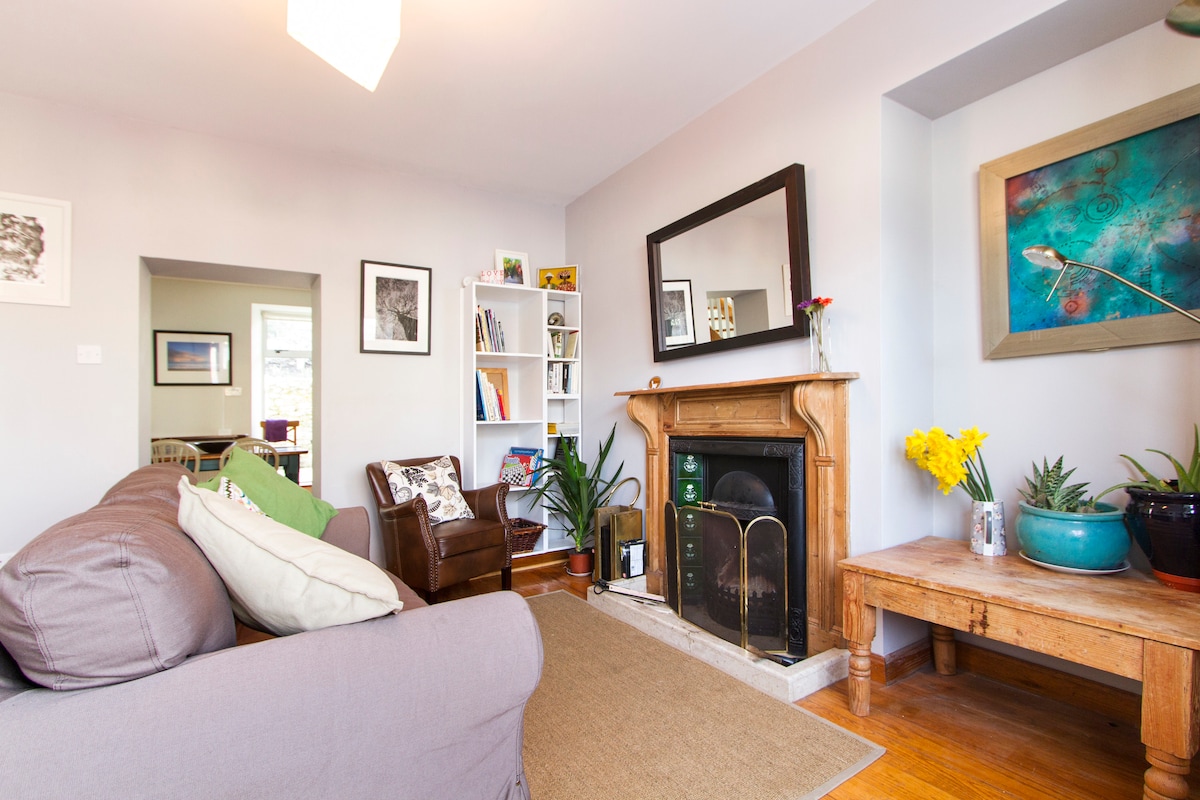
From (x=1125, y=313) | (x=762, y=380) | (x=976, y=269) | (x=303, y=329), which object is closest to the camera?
(x=1125, y=313)

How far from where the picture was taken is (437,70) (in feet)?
8.95

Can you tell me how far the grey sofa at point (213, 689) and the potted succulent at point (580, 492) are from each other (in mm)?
2555

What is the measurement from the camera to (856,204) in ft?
7.77

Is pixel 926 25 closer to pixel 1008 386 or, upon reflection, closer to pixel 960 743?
pixel 1008 386

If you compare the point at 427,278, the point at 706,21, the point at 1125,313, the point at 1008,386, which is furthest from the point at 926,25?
the point at 427,278

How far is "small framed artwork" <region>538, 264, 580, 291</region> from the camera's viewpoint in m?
4.32

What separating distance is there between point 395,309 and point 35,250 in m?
1.80

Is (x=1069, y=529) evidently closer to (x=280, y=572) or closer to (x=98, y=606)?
(x=280, y=572)

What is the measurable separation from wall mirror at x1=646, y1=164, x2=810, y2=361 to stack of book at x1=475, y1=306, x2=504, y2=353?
1.24 meters

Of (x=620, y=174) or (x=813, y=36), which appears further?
(x=620, y=174)

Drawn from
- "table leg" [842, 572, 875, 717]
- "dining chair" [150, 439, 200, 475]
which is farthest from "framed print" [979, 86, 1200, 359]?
"dining chair" [150, 439, 200, 475]

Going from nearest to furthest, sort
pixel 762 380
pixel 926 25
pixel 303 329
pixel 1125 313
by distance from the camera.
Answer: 1. pixel 1125 313
2. pixel 926 25
3. pixel 762 380
4. pixel 303 329

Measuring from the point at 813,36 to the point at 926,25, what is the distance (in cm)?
51

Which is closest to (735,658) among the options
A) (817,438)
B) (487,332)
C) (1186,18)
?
(817,438)
